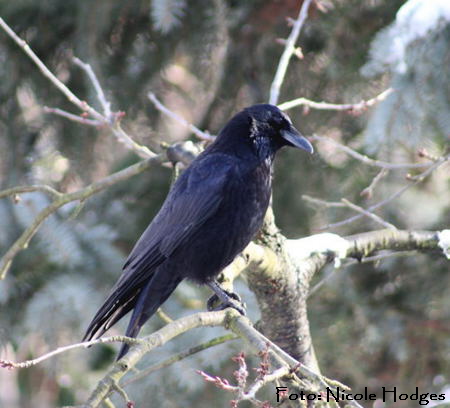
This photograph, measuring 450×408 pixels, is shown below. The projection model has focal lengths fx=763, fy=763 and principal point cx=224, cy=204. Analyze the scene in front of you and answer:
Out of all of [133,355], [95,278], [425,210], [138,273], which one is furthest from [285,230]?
[133,355]

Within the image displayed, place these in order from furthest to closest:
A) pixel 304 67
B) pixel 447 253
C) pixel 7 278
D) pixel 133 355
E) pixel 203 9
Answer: pixel 304 67 → pixel 203 9 → pixel 7 278 → pixel 447 253 → pixel 133 355

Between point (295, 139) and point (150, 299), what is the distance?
97 centimetres

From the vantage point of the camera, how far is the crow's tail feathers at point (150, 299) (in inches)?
123

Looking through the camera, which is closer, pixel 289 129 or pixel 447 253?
pixel 447 253

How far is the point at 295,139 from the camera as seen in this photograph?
3.45m

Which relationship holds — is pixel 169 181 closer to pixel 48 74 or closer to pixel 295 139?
pixel 295 139

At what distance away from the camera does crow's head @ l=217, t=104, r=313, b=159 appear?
136 inches

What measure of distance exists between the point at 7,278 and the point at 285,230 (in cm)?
154

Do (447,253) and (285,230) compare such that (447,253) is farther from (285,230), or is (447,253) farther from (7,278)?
(7,278)

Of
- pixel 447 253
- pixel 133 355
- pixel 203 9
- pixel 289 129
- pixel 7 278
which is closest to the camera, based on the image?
pixel 133 355

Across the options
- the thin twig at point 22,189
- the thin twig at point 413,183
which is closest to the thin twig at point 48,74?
the thin twig at point 22,189

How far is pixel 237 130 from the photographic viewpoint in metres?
3.52

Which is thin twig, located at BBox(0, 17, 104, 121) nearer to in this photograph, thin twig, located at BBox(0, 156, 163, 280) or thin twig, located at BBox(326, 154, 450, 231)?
thin twig, located at BBox(0, 156, 163, 280)

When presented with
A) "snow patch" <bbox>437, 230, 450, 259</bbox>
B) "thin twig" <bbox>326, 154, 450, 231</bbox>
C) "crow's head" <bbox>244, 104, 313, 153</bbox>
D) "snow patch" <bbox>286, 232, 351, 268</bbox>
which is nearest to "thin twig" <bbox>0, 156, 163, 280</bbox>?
"crow's head" <bbox>244, 104, 313, 153</bbox>
